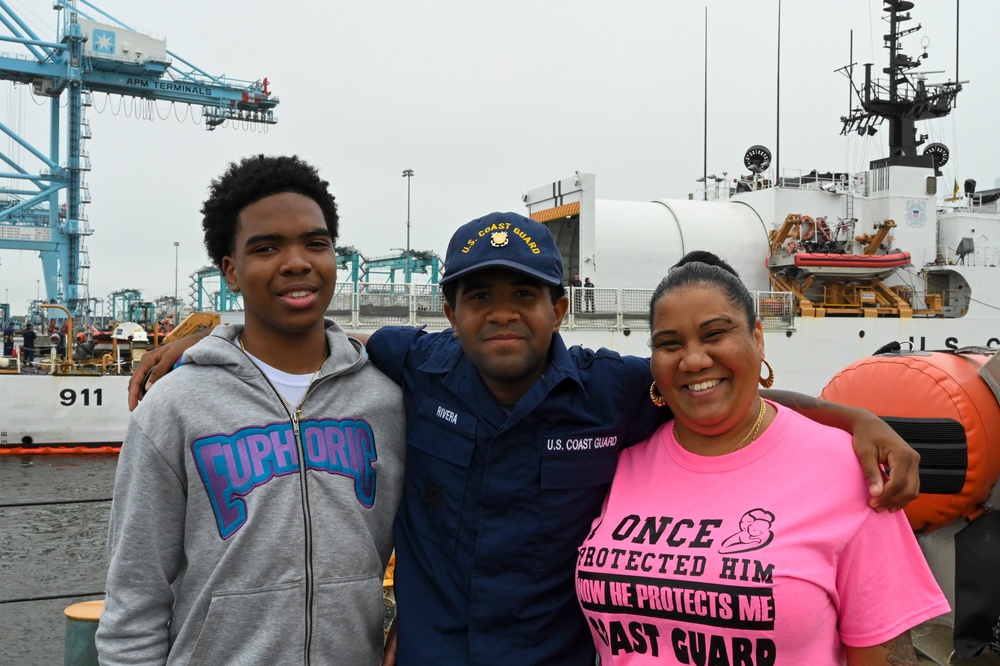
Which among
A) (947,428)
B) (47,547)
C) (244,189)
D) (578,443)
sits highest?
(244,189)

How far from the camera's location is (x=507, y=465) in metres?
2.25

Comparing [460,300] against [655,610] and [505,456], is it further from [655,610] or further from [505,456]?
[655,610]

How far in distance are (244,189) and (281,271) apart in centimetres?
29

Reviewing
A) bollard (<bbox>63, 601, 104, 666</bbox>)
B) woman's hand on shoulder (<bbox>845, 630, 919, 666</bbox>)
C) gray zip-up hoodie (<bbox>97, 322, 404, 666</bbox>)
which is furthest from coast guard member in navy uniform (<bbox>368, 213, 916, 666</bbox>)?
bollard (<bbox>63, 601, 104, 666</bbox>)

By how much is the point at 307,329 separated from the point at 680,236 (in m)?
19.0

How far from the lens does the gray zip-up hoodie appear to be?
6.62 feet

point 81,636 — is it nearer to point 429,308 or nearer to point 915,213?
point 429,308

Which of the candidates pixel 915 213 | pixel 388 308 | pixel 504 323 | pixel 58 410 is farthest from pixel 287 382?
pixel 915 213

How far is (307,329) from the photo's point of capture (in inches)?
91.2

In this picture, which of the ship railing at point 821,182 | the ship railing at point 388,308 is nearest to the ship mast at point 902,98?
the ship railing at point 821,182

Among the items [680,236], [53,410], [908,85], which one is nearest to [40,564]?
[53,410]

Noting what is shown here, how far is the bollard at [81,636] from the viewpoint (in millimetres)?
3102

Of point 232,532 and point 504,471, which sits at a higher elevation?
point 504,471

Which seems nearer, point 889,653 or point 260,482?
point 889,653
